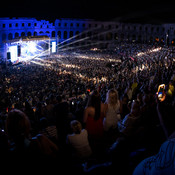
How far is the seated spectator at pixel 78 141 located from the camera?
3.29 metres

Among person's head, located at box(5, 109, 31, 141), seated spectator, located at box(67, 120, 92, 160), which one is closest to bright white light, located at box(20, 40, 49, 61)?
seated spectator, located at box(67, 120, 92, 160)

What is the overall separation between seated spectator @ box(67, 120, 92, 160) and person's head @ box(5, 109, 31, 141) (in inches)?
44.9

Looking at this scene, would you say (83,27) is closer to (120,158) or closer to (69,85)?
(69,85)

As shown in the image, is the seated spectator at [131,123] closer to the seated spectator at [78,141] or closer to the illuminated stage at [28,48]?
the seated spectator at [78,141]

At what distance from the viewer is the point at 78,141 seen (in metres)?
3.32

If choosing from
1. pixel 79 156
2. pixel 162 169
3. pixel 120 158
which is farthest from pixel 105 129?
pixel 162 169

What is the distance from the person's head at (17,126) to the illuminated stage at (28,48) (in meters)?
29.0

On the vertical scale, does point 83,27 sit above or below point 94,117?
above

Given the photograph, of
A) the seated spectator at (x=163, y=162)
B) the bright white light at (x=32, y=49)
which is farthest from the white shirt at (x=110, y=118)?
the bright white light at (x=32, y=49)

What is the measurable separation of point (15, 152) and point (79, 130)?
1.35 m

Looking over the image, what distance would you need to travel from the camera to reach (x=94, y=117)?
3.88 m

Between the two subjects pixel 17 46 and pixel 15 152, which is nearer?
pixel 15 152

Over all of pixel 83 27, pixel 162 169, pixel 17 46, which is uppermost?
pixel 83 27

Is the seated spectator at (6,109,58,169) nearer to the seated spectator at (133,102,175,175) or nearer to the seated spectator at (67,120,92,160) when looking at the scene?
the seated spectator at (67,120,92,160)
